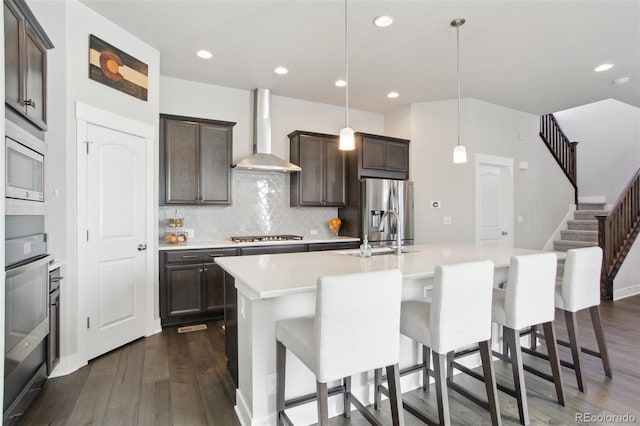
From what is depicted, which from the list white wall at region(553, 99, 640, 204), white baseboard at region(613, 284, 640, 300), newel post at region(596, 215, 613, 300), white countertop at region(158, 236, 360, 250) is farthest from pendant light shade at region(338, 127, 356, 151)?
white wall at region(553, 99, 640, 204)

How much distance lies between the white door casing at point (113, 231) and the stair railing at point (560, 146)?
643 cm

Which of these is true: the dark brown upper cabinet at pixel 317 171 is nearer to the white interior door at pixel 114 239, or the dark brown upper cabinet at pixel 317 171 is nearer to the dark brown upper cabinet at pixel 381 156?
the dark brown upper cabinet at pixel 381 156

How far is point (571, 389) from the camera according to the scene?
2.24m

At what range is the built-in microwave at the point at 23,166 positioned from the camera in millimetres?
1742

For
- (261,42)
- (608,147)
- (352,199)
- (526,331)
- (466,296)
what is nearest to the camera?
(466,296)

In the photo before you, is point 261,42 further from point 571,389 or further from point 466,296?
point 571,389

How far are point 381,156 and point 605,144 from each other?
16.6ft

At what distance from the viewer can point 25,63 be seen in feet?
6.45

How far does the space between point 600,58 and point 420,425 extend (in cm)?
424

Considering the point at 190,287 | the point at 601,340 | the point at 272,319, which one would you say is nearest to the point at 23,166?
the point at 272,319

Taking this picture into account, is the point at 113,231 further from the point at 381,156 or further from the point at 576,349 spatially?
the point at 576,349

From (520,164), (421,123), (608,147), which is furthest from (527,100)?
(608,147)

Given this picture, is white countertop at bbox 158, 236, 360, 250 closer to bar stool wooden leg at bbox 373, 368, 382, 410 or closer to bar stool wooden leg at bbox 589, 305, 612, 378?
bar stool wooden leg at bbox 373, 368, 382, 410
